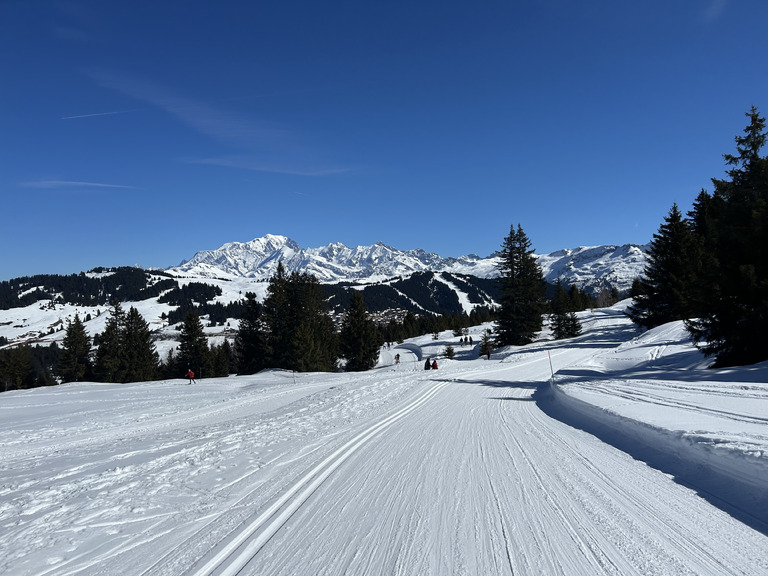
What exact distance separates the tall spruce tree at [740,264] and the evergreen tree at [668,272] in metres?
17.3

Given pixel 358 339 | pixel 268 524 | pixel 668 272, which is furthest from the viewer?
pixel 358 339

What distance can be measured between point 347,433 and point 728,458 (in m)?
Answer: 6.85

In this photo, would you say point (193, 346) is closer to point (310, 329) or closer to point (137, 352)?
point (137, 352)

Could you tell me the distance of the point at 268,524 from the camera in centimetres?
437

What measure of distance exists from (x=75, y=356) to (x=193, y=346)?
1508 centimetres

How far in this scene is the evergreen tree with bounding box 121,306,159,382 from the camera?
49625 mm

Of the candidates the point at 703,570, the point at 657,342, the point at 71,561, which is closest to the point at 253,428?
the point at 71,561

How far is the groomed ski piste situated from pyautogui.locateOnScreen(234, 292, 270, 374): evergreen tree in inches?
1396

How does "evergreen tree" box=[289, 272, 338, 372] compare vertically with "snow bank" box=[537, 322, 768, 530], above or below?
above

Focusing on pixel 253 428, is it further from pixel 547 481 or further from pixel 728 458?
pixel 728 458

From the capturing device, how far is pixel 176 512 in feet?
16.1

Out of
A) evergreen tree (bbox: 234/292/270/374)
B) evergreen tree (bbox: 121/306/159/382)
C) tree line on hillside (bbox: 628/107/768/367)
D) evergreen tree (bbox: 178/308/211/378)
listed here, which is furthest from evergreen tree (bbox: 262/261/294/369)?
tree line on hillside (bbox: 628/107/768/367)

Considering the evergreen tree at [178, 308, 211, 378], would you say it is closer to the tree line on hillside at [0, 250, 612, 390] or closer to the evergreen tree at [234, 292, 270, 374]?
the tree line on hillside at [0, 250, 612, 390]

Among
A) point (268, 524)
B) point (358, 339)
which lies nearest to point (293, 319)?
point (358, 339)
